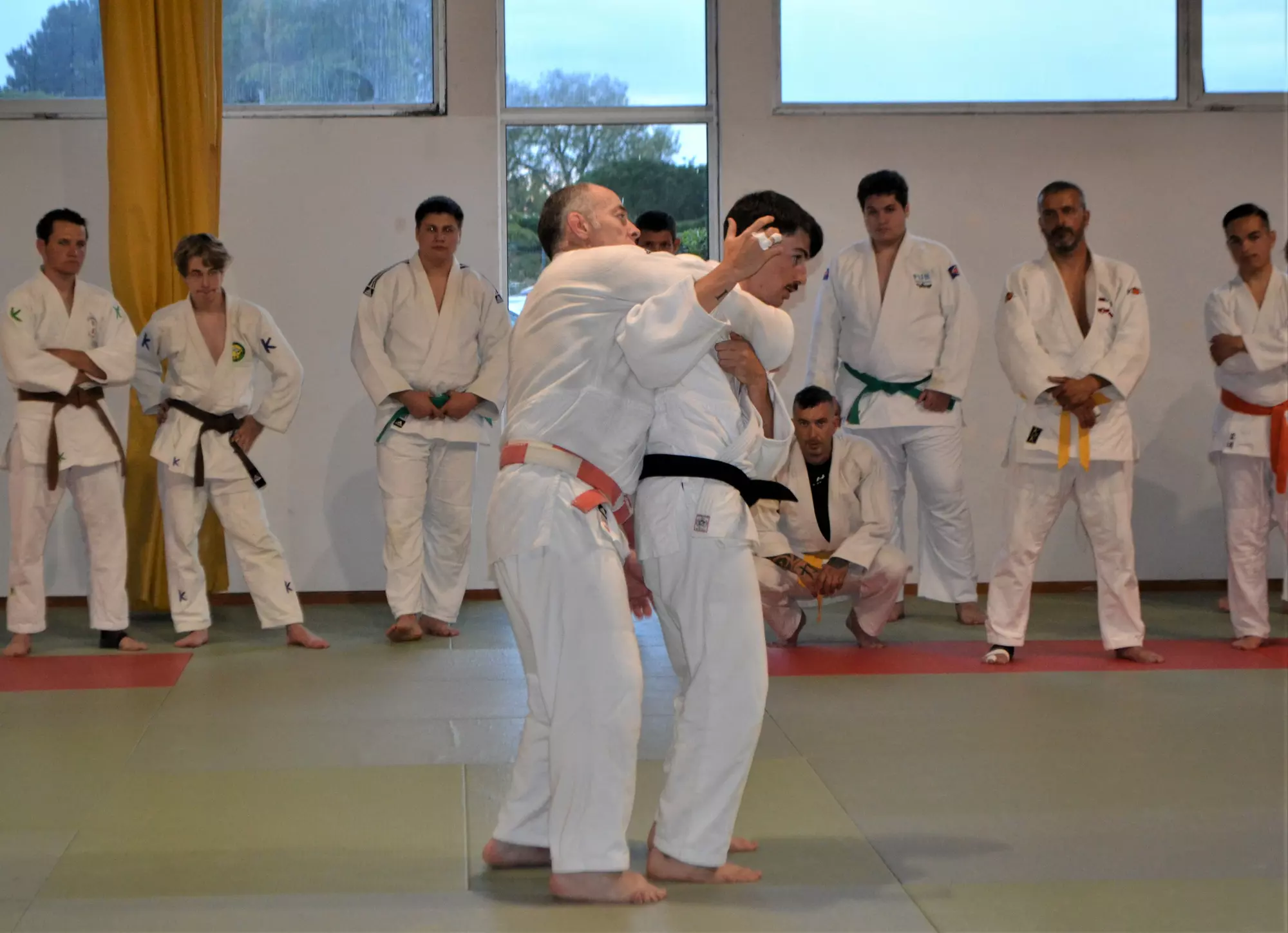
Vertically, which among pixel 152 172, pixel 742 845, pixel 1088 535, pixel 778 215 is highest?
pixel 152 172

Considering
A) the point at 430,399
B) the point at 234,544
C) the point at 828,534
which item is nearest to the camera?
the point at 828,534

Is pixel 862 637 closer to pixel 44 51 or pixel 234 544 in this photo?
pixel 234 544

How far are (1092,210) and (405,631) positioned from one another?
13.2 feet

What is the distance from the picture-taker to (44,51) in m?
6.44

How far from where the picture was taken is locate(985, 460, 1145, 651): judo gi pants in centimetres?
470

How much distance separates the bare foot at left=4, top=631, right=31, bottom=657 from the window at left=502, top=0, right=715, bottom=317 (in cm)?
282

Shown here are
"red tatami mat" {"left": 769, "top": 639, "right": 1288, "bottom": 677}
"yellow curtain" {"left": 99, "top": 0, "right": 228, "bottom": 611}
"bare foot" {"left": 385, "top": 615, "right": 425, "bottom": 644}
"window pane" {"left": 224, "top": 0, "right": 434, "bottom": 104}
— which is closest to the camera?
"red tatami mat" {"left": 769, "top": 639, "right": 1288, "bottom": 677}

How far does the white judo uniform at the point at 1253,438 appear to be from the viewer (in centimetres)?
507

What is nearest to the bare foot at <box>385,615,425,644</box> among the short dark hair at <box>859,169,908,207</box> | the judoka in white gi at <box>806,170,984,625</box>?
the judoka in white gi at <box>806,170,984,625</box>

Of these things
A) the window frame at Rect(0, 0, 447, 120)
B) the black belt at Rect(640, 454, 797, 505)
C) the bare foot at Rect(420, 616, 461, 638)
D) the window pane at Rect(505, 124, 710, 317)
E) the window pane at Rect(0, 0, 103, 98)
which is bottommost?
the bare foot at Rect(420, 616, 461, 638)

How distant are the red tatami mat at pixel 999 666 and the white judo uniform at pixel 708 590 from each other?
2031mm

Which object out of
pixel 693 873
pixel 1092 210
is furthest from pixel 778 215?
pixel 1092 210

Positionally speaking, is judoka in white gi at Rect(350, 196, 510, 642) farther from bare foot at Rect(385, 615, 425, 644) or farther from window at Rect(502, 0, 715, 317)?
window at Rect(502, 0, 715, 317)

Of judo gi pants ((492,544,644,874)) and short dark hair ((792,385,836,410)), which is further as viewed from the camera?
short dark hair ((792,385,836,410))
